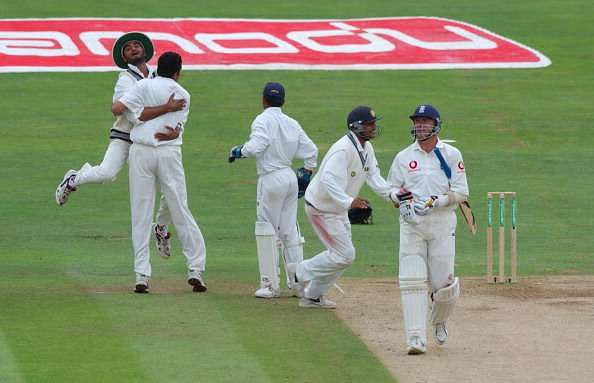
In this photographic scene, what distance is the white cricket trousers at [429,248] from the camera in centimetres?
1066

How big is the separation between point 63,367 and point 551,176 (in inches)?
486

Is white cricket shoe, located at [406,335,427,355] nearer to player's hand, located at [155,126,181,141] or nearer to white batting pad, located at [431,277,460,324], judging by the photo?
white batting pad, located at [431,277,460,324]

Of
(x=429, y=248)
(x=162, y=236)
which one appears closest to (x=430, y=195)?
(x=429, y=248)

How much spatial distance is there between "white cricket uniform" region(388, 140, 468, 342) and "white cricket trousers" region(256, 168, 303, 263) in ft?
7.99

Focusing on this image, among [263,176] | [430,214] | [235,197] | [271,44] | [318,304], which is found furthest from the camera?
[271,44]

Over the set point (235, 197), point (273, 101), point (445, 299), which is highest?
point (273, 101)

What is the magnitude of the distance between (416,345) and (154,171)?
12.1ft

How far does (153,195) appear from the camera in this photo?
1316cm

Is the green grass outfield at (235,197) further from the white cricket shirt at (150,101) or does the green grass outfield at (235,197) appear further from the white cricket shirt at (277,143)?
the white cricket shirt at (150,101)

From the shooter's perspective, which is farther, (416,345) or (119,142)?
(119,142)

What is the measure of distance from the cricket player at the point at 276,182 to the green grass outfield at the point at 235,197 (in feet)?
1.10

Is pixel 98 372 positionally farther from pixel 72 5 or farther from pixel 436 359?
pixel 72 5

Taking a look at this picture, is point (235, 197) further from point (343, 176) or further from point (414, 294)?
point (414, 294)

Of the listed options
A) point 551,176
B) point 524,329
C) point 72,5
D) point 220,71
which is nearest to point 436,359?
point 524,329
